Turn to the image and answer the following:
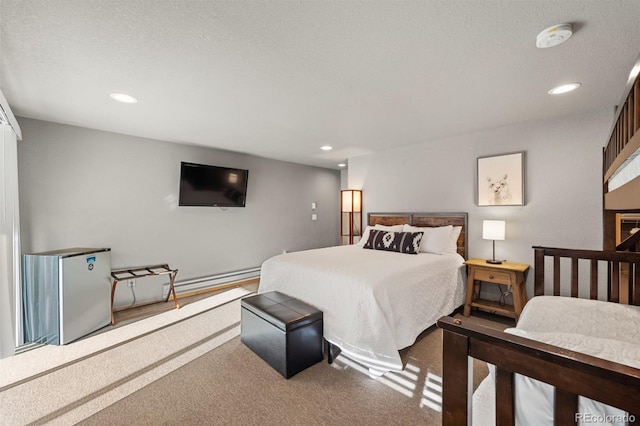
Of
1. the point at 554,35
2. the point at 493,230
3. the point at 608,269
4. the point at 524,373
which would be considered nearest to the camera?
the point at 524,373

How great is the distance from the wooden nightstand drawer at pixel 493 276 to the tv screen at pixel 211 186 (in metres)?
3.70

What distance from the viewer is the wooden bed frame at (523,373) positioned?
0.63m

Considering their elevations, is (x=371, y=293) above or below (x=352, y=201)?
below

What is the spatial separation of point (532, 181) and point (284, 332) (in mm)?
3266

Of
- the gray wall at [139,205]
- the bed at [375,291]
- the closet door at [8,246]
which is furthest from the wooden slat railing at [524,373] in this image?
the gray wall at [139,205]

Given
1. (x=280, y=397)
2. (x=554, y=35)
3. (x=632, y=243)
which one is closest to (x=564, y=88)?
(x=554, y=35)

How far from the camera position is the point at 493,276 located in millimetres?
3107

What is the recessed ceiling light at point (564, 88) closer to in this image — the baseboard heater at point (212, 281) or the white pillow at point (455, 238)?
the white pillow at point (455, 238)

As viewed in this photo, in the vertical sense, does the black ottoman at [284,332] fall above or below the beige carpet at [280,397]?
above

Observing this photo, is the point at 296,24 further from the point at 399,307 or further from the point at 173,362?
the point at 173,362

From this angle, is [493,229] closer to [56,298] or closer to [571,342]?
[571,342]

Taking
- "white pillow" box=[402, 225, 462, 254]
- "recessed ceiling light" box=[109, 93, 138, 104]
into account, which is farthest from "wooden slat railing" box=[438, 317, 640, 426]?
"recessed ceiling light" box=[109, 93, 138, 104]

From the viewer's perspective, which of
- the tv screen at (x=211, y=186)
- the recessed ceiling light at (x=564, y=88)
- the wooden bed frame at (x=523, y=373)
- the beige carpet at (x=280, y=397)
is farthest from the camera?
the tv screen at (x=211, y=186)

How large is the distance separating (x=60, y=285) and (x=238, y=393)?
2216 mm
